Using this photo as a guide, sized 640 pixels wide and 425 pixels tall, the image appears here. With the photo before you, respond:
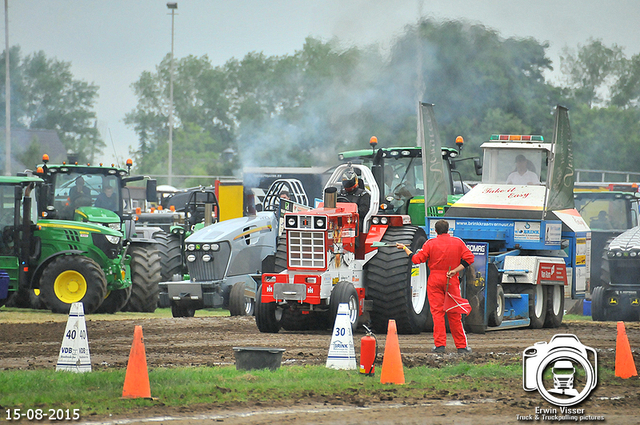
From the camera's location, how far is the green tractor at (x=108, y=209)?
1841cm

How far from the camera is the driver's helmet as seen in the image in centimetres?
1442

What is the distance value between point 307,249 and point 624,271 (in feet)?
28.3

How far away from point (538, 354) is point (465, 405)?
0.92 m

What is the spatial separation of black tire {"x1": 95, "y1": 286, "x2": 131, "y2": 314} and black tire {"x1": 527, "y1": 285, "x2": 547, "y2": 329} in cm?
826

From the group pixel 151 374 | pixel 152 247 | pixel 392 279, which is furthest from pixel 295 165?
pixel 151 374

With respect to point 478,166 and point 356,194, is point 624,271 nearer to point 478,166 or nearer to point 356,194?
point 478,166

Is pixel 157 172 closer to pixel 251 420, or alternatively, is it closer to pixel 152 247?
pixel 152 247

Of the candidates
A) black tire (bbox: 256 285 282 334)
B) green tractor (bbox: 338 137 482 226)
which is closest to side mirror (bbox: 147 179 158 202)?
green tractor (bbox: 338 137 482 226)

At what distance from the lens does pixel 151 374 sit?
8.96 m

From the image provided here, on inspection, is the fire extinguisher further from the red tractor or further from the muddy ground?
the red tractor

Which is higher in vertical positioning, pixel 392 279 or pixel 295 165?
pixel 295 165

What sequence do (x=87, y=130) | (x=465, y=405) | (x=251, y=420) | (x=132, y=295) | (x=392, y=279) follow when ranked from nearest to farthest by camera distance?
(x=251, y=420) → (x=465, y=405) → (x=392, y=279) → (x=132, y=295) → (x=87, y=130)

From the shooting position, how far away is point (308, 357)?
10836 mm

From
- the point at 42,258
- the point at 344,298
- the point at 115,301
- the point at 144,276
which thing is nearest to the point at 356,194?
the point at 344,298
